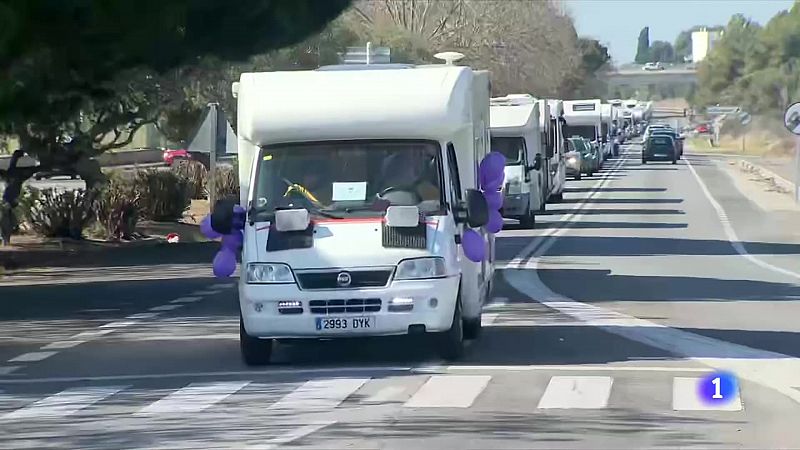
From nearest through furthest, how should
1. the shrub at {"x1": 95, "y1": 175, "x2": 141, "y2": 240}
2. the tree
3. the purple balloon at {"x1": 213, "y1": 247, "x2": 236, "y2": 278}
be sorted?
1. the purple balloon at {"x1": 213, "y1": 247, "x2": 236, "y2": 278}
2. the tree
3. the shrub at {"x1": 95, "y1": 175, "x2": 141, "y2": 240}

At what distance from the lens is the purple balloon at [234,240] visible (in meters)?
15.0

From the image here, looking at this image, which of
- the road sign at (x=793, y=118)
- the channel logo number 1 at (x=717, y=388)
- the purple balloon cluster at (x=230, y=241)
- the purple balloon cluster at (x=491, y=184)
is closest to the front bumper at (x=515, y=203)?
the road sign at (x=793, y=118)

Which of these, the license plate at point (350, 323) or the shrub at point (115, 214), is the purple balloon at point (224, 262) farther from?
the shrub at point (115, 214)

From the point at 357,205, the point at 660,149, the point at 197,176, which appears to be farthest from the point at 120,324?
the point at 660,149

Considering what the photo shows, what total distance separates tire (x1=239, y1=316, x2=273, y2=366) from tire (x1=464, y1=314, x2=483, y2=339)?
2140mm

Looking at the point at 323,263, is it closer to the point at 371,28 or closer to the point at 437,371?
the point at 437,371

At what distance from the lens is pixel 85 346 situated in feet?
54.7

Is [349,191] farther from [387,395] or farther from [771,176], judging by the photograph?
[771,176]

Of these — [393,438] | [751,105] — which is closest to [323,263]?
[393,438]

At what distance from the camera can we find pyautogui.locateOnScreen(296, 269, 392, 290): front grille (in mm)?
13953

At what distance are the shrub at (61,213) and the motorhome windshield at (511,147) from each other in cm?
954

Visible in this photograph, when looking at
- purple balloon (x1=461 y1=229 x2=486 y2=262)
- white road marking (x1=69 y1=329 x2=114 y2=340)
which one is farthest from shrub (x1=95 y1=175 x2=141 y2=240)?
purple balloon (x1=461 y1=229 x2=486 y2=262)

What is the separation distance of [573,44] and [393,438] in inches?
3513

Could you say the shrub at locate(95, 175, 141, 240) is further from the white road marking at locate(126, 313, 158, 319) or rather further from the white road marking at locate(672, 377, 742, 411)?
the white road marking at locate(672, 377, 742, 411)
